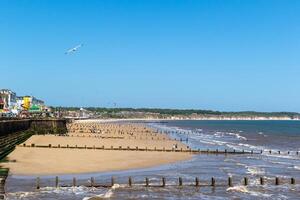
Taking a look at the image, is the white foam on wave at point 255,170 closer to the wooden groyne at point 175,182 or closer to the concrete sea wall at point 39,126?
the wooden groyne at point 175,182

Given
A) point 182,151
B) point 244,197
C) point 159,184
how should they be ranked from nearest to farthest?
point 244,197
point 159,184
point 182,151

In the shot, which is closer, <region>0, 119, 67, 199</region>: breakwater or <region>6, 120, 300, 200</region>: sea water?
<region>6, 120, 300, 200</region>: sea water

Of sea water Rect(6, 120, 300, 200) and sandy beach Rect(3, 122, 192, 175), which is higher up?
sandy beach Rect(3, 122, 192, 175)

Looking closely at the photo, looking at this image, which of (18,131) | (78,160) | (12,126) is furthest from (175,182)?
(18,131)

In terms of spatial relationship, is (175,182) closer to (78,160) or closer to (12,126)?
(78,160)

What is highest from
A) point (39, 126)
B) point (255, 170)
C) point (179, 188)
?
point (39, 126)

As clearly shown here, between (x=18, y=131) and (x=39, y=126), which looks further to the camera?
(x=39, y=126)

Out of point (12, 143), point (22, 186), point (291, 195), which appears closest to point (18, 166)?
point (22, 186)

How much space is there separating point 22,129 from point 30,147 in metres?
22.5

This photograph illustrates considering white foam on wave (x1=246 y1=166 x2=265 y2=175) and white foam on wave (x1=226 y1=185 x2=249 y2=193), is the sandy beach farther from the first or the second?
white foam on wave (x1=226 y1=185 x2=249 y2=193)

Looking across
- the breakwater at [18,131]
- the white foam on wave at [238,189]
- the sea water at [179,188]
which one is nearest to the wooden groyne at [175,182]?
the sea water at [179,188]

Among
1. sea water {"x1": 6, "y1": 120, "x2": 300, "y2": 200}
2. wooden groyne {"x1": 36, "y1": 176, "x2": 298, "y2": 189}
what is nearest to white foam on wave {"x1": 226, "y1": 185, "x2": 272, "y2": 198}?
sea water {"x1": 6, "y1": 120, "x2": 300, "y2": 200}

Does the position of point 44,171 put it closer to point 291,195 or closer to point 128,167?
point 128,167

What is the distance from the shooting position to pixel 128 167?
185 ft
